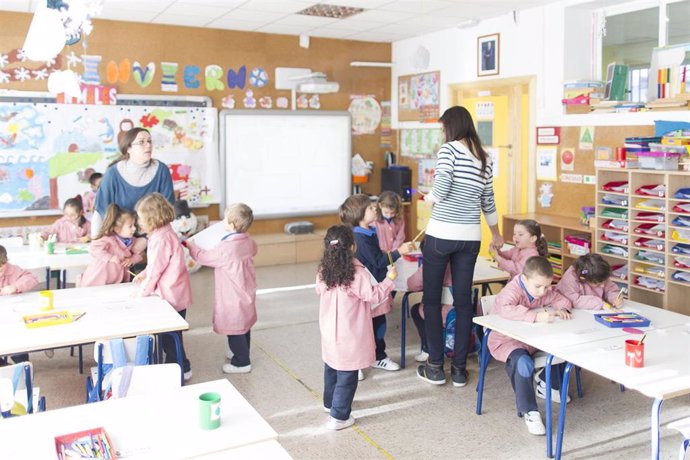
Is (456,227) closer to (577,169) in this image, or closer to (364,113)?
(577,169)

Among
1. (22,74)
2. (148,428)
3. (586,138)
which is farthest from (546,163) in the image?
(148,428)

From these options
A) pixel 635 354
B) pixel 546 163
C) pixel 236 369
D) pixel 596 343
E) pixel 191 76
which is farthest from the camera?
pixel 191 76

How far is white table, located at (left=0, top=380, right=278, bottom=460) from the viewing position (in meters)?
1.99

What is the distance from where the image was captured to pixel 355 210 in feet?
13.5

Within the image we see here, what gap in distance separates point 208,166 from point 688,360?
6.00 metres

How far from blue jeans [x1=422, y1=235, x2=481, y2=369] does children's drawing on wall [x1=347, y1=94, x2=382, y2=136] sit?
4984 millimetres

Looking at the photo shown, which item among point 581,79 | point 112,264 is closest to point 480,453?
point 112,264

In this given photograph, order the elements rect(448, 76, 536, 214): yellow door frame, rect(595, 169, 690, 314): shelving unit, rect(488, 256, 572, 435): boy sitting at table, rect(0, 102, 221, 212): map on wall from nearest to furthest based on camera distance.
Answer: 1. rect(488, 256, 572, 435): boy sitting at table
2. rect(595, 169, 690, 314): shelving unit
3. rect(448, 76, 536, 214): yellow door frame
4. rect(0, 102, 221, 212): map on wall

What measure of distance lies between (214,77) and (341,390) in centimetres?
521

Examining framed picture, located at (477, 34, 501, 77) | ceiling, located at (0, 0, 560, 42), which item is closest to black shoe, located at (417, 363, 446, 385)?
ceiling, located at (0, 0, 560, 42)

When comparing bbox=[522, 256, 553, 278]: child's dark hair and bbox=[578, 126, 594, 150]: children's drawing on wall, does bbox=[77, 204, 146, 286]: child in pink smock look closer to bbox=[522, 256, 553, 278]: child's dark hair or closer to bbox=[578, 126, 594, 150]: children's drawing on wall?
bbox=[522, 256, 553, 278]: child's dark hair

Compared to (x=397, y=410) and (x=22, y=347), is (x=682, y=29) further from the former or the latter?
(x=22, y=347)

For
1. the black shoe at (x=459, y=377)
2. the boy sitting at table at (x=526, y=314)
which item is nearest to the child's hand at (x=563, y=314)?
the boy sitting at table at (x=526, y=314)

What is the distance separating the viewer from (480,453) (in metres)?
3.27
